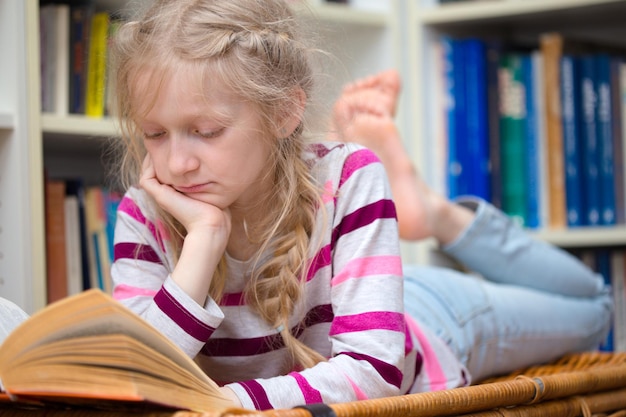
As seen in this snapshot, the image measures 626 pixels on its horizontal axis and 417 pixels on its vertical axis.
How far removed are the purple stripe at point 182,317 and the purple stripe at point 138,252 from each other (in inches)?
6.3

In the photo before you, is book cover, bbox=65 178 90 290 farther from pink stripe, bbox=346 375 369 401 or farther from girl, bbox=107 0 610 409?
pink stripe, bbox=346 375 369 401

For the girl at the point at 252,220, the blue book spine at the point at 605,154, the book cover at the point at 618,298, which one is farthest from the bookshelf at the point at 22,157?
the book cover at the point at 618,298

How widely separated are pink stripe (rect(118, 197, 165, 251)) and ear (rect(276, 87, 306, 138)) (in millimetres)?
176

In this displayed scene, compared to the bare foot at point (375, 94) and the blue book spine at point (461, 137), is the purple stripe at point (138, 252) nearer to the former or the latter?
the bare foot at point (375, 94)

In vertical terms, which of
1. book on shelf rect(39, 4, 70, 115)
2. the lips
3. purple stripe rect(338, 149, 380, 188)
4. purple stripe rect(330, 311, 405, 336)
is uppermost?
book on shelf rect(39, 4, 70, 115)

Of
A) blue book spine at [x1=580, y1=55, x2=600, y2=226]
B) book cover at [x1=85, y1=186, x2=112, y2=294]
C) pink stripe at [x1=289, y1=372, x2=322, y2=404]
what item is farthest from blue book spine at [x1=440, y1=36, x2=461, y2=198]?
pink stripe at [x1=289, y1=372, x2=322, y2=404]

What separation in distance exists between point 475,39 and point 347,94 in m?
0.45

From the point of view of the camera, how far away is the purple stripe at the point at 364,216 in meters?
0.83

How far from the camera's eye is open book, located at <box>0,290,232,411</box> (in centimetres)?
51

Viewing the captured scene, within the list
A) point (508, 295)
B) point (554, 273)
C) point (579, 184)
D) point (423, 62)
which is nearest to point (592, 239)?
point (579, 184)

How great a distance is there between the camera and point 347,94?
1.33 m

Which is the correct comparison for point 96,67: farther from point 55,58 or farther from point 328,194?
point 328,194

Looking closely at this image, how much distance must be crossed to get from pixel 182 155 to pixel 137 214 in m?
0.17

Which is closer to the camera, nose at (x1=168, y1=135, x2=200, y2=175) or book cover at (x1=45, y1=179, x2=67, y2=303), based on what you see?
nose at (x1=168, y1=135, x2=200, y2=175)
